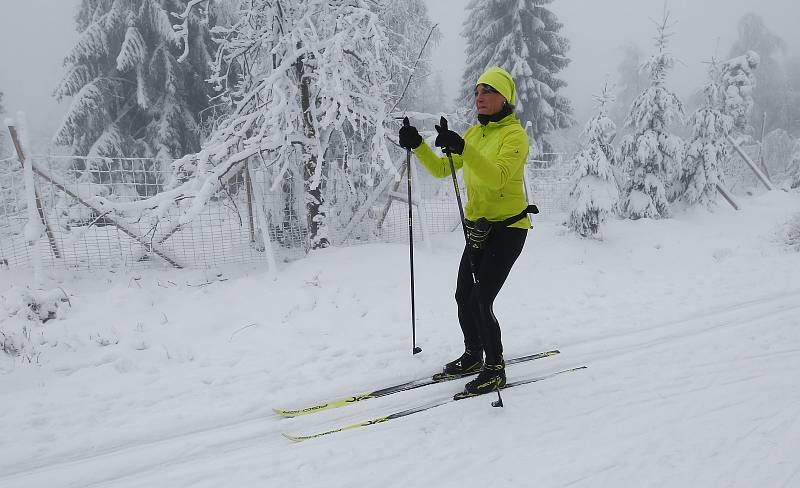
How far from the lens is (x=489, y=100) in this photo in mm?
3309

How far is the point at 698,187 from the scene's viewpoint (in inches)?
505

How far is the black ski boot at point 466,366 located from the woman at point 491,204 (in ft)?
0.65

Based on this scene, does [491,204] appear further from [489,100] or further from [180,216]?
[180,216]

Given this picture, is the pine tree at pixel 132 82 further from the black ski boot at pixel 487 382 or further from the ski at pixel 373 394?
the black ski boot at pixel 487 382

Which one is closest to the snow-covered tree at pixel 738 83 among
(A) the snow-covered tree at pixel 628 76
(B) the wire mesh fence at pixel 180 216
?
(B) the wire mesh fence at pixel 180 216

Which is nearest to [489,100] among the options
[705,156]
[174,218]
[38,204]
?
[174,218]

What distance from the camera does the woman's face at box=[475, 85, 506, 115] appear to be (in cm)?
329

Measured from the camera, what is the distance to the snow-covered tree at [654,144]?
1191 centimetres

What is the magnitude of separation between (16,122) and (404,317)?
5753 millimetres

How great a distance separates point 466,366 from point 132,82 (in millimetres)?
14098

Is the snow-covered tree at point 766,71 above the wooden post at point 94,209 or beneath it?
above

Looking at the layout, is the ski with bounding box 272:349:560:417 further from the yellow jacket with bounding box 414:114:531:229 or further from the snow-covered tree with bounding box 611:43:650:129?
the snow-covered tree with bounding box 611:43:650:129

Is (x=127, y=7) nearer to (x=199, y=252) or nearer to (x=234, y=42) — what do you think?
(x=234, y=42)

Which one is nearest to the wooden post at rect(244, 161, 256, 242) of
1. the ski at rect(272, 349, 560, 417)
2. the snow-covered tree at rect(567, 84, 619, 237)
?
the ski at rect(272, 349, 560, 417)
